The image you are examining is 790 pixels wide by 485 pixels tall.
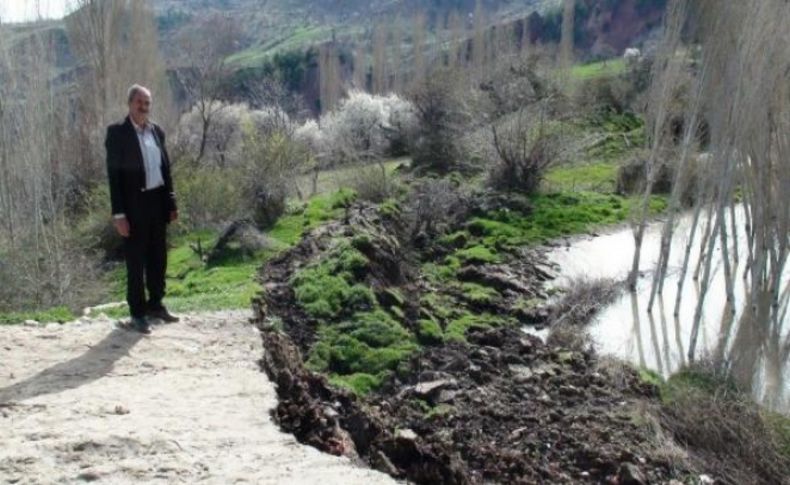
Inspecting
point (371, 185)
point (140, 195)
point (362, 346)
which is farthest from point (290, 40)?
point (140, 195)

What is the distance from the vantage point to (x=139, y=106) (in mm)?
7348

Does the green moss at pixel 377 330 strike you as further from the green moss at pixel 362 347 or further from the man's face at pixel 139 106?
the man's face at pixel 139 106

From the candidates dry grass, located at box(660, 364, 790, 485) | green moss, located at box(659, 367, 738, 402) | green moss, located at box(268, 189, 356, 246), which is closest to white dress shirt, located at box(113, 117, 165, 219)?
dry grass, located at box(660, 364, 790, 485)

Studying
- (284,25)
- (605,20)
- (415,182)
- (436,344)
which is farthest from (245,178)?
(284,25)

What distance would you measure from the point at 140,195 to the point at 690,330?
34.8 feet

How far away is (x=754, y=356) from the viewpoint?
12703 millimetres

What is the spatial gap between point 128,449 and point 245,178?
13.2m

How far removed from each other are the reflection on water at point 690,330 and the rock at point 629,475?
164 inches

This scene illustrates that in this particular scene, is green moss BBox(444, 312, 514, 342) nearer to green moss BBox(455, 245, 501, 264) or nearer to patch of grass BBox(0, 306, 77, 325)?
green moss BBox(455, 245, 501, 264)

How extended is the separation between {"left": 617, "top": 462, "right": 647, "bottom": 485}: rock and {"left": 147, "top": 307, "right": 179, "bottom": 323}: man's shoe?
4833 millimetres

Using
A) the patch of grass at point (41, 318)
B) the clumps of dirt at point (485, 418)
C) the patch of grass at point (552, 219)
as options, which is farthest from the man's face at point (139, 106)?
the patch of grass at point (552, 219)

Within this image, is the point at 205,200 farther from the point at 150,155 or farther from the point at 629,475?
the point at 629,475

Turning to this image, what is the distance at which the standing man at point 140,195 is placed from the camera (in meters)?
7.41

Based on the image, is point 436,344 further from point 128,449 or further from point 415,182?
point 415,182
